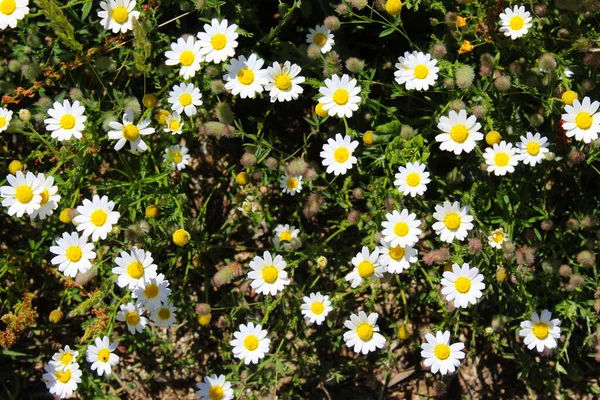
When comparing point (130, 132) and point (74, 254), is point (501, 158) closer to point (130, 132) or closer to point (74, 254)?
point (130, 132)

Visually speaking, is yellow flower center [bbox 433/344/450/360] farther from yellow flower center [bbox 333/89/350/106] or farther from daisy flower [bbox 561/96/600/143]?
yellow flower center [bbox 333/89/350/106]

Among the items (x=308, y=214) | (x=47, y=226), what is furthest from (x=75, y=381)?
(x=308, y=214)

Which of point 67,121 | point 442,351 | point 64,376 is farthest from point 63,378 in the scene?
point 442,351

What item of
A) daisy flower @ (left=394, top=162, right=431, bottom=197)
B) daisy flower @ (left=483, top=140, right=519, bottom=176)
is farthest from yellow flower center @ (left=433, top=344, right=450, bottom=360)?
daisy flower @ (left=483, top=140, right=519, bottom=176)

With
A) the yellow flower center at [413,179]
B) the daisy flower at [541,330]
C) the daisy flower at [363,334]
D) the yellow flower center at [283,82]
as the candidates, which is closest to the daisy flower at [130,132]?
the yellow flower center at [283,82]

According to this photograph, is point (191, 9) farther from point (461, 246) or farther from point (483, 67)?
point (461, 246)
